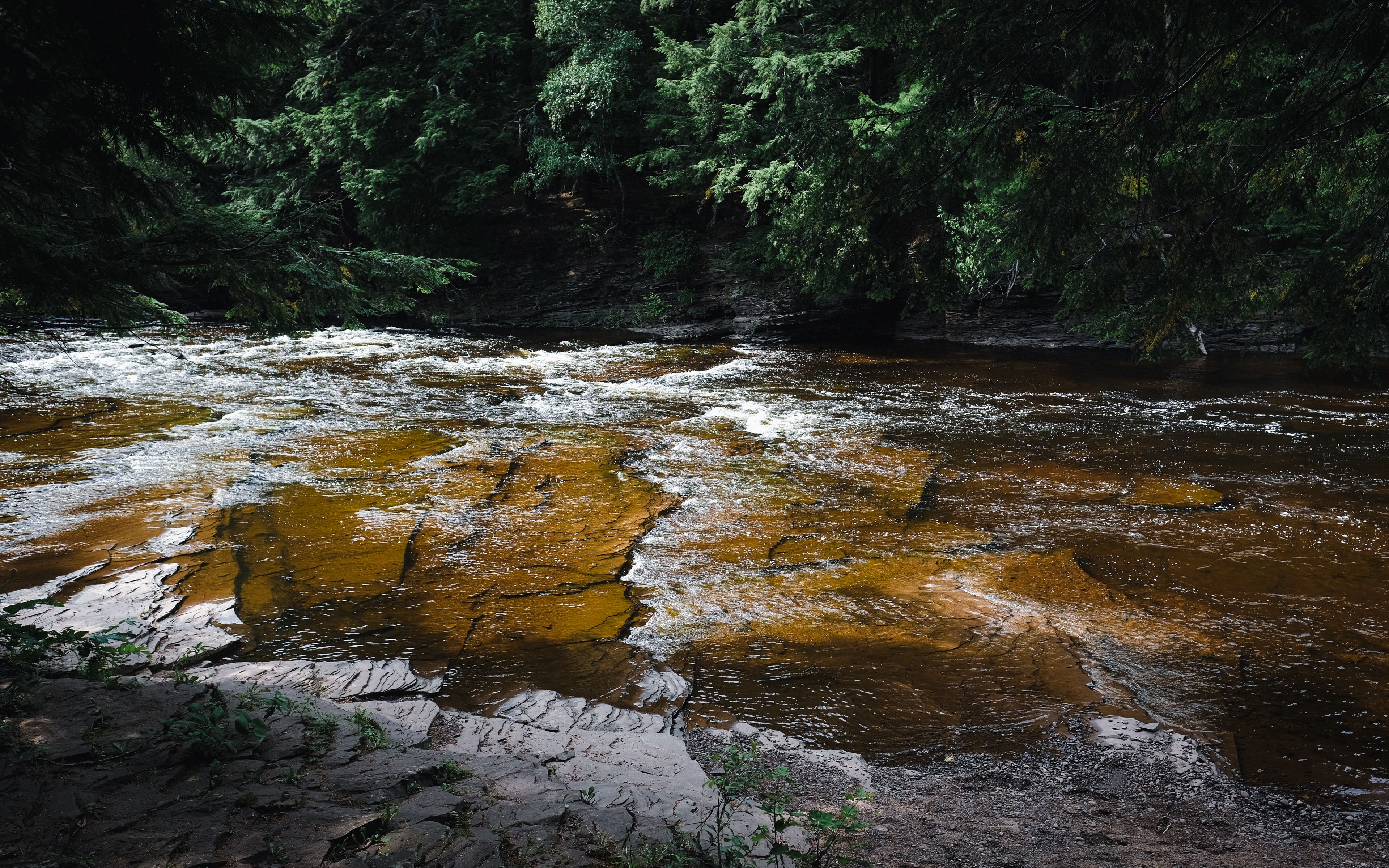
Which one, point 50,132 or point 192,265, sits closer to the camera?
point 50,132

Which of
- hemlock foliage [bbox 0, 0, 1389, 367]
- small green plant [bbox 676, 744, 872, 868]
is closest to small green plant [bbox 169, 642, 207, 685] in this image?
hemlock foliage [bbox 0, 0, 1389, 367]

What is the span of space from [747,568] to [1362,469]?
706cm

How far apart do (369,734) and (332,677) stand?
98 centimetres

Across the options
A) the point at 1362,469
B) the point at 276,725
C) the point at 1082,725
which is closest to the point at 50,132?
the point at 276,725

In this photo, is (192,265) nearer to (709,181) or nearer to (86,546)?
(86,546)

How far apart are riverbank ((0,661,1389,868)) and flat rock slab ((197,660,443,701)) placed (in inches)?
0.6

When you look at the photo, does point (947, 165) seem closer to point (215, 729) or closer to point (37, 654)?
point (215, 729)

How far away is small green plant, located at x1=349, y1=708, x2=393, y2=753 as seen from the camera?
314 centimetres

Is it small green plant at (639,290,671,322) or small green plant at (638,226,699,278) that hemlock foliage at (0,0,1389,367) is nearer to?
small green plant at (639,290,671,322)

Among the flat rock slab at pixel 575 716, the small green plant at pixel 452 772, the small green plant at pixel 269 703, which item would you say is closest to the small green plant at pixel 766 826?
the flat rock slab at pixel 575 716

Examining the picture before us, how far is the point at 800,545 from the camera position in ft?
20.1

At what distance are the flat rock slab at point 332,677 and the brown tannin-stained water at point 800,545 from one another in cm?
13

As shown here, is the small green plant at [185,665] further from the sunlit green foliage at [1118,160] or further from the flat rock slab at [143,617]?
the sunlit green foliage at [1118,160]

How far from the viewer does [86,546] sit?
18.4 feet
